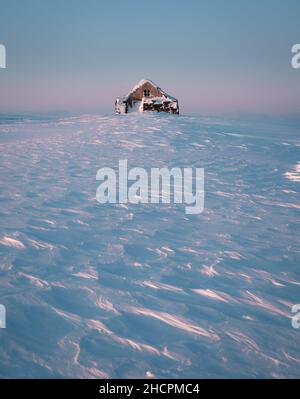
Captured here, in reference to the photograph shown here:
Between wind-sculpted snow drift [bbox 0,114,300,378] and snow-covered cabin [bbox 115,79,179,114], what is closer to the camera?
wind-sculpted snow drift [bbox 0,114,300,378]

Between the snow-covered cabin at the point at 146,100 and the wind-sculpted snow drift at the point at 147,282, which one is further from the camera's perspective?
the snow-covered cabin at the point at 146,100

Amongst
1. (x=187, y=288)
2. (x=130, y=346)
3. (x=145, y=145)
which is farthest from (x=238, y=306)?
(x=145, y=145)

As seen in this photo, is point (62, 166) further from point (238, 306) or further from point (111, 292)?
point (238, 306)

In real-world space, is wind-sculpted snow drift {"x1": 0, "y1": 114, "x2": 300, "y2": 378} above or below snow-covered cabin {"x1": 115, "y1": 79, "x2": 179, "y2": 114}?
below

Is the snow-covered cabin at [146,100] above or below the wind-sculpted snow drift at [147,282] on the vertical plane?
above
